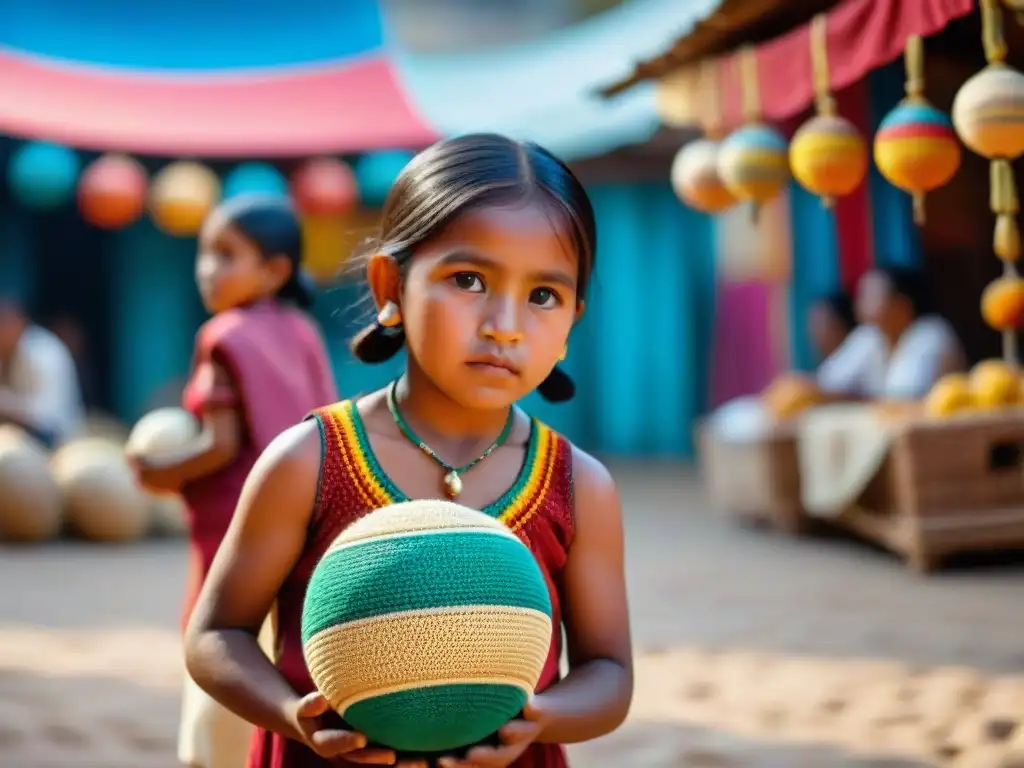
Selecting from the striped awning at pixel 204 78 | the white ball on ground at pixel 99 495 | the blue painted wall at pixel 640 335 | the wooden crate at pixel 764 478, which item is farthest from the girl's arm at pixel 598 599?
the blue painted wall at pixel 640 335

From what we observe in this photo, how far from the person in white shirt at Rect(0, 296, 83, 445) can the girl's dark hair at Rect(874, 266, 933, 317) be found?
4.99 meters

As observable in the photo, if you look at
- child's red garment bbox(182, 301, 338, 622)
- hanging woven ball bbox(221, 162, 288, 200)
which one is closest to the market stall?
child's red garment bbox(182, 301, 338, 622)

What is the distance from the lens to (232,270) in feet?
8.45

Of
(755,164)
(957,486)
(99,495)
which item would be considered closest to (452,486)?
(755,164)

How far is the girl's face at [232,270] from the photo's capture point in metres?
2.58

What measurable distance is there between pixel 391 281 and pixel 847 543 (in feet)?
17.7

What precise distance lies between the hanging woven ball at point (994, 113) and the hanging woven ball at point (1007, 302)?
843 millimetres

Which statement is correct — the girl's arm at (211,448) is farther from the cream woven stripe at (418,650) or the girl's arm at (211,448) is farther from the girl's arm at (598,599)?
the cream woven stripe at (418,650)

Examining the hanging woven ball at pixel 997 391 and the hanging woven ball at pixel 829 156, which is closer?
the hanging woven ball at pixel 829 156

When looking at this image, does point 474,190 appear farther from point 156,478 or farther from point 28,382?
point 28,382

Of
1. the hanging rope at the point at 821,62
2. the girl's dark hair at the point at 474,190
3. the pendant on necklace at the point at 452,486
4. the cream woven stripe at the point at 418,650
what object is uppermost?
the hanging rope at the point at 821,62

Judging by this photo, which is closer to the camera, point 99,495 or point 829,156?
point 829,156

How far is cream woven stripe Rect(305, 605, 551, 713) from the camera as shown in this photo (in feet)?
3.68

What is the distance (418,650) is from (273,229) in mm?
1638
